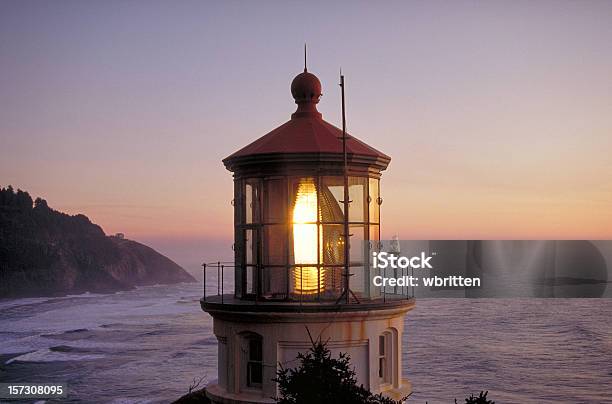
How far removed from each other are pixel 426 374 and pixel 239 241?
31.3 metres

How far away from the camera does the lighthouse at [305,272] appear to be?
448 inches

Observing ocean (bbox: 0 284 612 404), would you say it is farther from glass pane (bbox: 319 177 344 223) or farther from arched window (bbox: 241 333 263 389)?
glass pane (bbox: 319 177 344 223)

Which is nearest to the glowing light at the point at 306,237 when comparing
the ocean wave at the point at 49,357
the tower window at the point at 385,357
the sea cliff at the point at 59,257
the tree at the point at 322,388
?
the tower window at the point at 385,357

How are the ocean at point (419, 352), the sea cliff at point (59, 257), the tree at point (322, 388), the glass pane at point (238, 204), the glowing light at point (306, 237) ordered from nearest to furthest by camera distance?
the tree at point (322, 388) → the glowing light at point (306, 237) → the glass pane at point (238, 204) → the ocean at point (419, 352) → the sea cliff at point (59, 257)

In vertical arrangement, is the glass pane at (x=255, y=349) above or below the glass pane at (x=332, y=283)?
below

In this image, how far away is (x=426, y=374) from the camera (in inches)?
1642

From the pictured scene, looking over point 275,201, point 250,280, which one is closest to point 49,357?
point 250,280

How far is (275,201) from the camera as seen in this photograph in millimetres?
11773

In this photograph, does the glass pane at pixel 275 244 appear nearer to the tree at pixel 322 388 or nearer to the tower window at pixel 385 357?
the tower window at pixel 385 357

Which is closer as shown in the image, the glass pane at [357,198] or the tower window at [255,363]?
the tower window at [255,363]

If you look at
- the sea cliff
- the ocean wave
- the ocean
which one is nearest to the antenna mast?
the ocean

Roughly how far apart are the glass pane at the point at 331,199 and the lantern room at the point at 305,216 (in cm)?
1

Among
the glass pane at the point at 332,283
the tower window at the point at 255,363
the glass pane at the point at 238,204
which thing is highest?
the glass pane at the point at 238,204

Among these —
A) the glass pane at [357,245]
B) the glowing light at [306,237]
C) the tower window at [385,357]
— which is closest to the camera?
the glowing light at [306,237]
